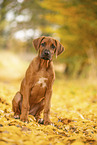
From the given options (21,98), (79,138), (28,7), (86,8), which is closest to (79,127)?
(79,138)

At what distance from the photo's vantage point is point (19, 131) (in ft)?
9.07

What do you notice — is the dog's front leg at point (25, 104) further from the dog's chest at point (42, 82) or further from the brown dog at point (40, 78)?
the dog's chest at point (42, 82)

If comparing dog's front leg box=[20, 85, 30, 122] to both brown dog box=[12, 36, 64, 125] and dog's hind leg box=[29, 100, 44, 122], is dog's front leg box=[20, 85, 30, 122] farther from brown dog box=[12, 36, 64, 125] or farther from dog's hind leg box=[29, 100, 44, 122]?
dog's hind leg box=[29, 100, 44, 122]

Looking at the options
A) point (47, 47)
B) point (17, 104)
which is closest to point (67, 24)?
point (47, 47)

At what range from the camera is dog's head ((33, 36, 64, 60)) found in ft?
10.6

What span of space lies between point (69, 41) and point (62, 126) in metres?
9.53

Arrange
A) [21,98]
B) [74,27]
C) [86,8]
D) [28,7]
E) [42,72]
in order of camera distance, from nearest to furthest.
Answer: [42,72] → [21,98] → [86,8] → [74,27] → [28,7]

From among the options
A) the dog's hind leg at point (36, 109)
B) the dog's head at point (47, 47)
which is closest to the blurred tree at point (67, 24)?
the dog's head at point (47, 47)

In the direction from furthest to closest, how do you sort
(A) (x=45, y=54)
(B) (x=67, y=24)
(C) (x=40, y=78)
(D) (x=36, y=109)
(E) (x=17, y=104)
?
(B) (x=67, y=24)
(D) (x=36, y=109)
(E) (x=17, y=104)
(C) (x=40, y=78)
(A) (x=45, y=54)

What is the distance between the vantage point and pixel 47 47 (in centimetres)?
329

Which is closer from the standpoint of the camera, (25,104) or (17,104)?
(25,104)

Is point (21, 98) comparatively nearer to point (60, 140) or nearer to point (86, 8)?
point (60, 140)

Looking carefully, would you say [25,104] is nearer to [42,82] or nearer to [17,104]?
[17,104]

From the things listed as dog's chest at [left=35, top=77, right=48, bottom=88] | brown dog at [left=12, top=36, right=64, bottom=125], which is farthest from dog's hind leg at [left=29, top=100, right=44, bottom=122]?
dog's chest at [left=35, top=77, right=48, bottom=88]
